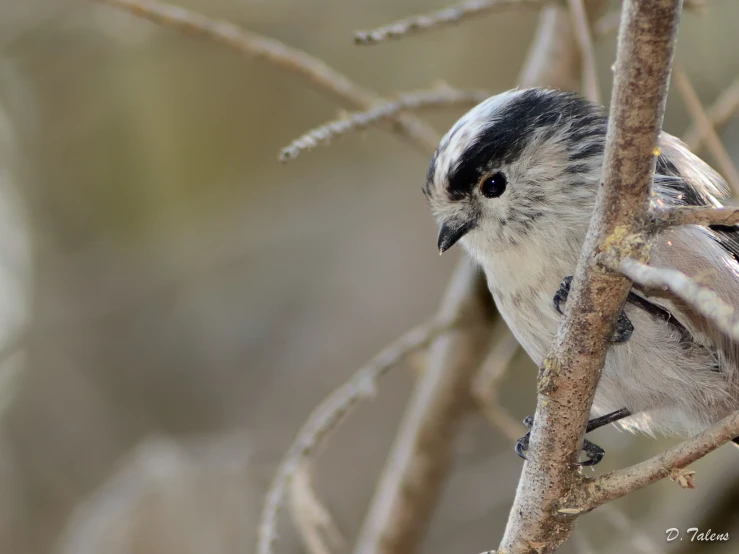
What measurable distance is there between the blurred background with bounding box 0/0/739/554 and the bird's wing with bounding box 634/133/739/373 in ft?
6.37

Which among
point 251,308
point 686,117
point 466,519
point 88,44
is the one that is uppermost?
point 88,44

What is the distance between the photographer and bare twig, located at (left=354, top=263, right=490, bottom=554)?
2.40 metres

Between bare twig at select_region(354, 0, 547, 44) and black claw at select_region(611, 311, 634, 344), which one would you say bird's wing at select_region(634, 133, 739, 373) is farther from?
bare twig at select_region(354, 0, 547, 44)

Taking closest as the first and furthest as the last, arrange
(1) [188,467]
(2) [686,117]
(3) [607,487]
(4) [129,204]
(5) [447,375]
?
(3) [607,487], (5) [447,375], (1) [188,467], (2) [686,117], (4) [129,204]

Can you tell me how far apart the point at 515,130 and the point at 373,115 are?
0.32m

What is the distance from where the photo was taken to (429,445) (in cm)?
241

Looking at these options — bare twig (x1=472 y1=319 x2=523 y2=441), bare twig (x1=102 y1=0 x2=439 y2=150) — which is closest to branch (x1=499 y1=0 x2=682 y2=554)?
bare twig (x1=472 y1=319 x2=523 y2=441)

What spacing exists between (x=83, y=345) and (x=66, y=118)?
1.25 m

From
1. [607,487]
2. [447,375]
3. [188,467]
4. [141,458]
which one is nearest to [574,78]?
[447,375]

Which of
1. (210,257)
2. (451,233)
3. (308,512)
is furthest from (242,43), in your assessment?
(210,257)

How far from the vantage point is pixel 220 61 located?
15.1ft

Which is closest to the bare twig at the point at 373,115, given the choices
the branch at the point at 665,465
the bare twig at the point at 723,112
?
the bare twig at the point at 723,112

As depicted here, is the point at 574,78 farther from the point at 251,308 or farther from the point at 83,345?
the point at 83,345

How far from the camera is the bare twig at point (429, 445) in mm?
2400
